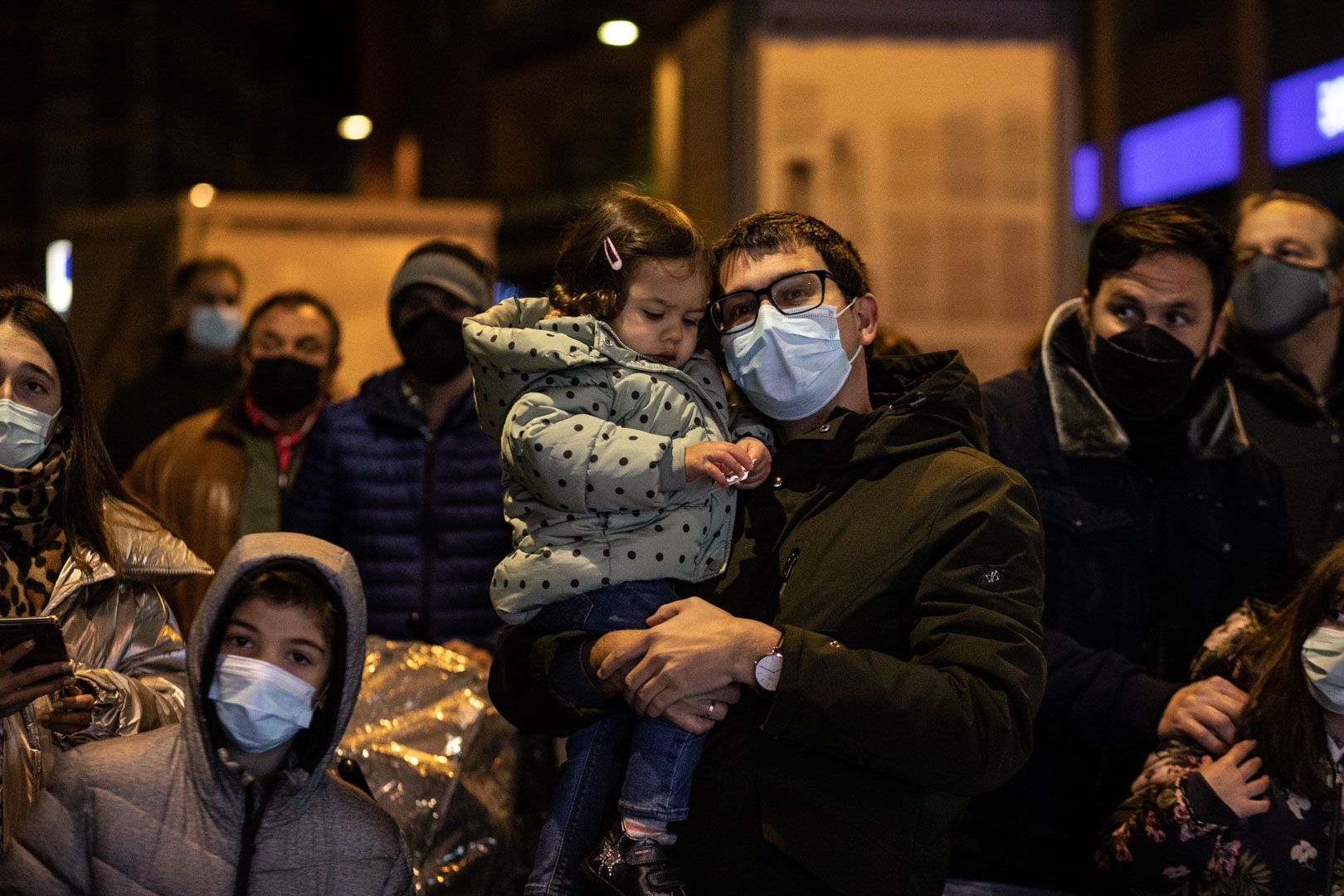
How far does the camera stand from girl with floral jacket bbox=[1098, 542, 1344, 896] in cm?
296

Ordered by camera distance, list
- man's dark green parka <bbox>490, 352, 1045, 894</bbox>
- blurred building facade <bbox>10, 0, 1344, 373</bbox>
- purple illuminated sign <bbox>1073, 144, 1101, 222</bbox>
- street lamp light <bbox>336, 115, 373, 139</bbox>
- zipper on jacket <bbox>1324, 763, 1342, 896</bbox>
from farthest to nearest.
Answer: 1. street lamp light <bbox>336, 115, 373, 139</bbox>
2. purple illuminated sign <bbox>1073, 144, 1101, 222</bbox>
3. blurred building facade <bbox>10, 0, 1344, 373</bbox>
4. zipper on jacket <bbox>1324, 763, 1342, 896</bbox>
5. man's dark green parka <bbox>490, 352, 1045, 894</bbox>

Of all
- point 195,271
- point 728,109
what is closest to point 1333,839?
point 195,271

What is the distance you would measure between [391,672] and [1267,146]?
7.40 metres

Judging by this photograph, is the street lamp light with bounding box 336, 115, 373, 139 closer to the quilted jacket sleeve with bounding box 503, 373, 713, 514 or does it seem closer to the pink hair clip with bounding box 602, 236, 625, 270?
the pink hair clip with bounding box 602, 236, 625, 270

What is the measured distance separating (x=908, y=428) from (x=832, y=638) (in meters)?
0.44

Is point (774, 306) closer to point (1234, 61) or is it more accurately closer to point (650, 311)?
point (650, 311)

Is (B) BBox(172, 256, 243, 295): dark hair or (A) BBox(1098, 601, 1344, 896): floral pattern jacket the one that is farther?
(B) BBox(172, 256, 243, 295): dark hair

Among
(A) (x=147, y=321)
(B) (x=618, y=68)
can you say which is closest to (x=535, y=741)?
(A) (x=147, y=321)

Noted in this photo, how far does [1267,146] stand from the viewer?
9.12 meters

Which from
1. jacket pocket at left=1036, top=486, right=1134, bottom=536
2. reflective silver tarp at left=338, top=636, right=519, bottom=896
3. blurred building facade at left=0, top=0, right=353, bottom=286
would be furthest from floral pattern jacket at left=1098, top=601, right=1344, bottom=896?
blurred building facade at left=0, top=0, right=353, bottom=286

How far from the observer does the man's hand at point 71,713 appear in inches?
118

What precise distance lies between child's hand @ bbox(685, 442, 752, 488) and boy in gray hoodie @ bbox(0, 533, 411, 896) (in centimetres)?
77

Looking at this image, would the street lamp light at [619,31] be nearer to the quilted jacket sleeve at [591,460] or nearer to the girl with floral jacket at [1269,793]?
the quilted jacket sleeve at [591,460]

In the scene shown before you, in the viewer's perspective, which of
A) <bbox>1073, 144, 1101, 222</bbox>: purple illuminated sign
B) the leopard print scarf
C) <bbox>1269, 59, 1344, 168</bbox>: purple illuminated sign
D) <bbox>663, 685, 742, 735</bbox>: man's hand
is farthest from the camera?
<bbox>1073, 144, 1101, 222</bbox>: purple illuminated sign
